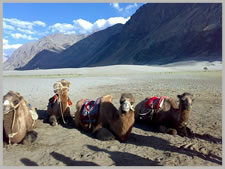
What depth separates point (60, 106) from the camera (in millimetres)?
7461

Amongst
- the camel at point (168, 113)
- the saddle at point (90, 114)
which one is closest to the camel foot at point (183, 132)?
the camel at point (168, 113)

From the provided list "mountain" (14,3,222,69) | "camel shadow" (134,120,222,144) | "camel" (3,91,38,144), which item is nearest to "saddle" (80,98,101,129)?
"camel" (3,91,38,144)

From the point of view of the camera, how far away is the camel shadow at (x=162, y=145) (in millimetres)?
5078

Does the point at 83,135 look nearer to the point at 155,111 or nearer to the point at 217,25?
the point at 155,111

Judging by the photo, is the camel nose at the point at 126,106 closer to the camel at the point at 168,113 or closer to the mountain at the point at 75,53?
the camel at the point at 168,113

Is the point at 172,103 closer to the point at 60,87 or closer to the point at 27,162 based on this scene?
the point at 60,87

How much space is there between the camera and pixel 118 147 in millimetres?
5547

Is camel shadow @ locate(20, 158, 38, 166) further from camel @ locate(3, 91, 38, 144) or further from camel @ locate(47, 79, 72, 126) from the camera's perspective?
camel @ locate(47, 79, 72, 126)

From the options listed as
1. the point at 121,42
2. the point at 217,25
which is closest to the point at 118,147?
the point at 217,25

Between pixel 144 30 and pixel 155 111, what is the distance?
99.0m

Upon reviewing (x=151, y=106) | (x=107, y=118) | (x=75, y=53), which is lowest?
(x=107, y=118)

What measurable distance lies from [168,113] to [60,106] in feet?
11.9

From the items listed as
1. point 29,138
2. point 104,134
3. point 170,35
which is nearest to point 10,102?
point 29,138

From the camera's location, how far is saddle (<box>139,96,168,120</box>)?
24.1 ft
